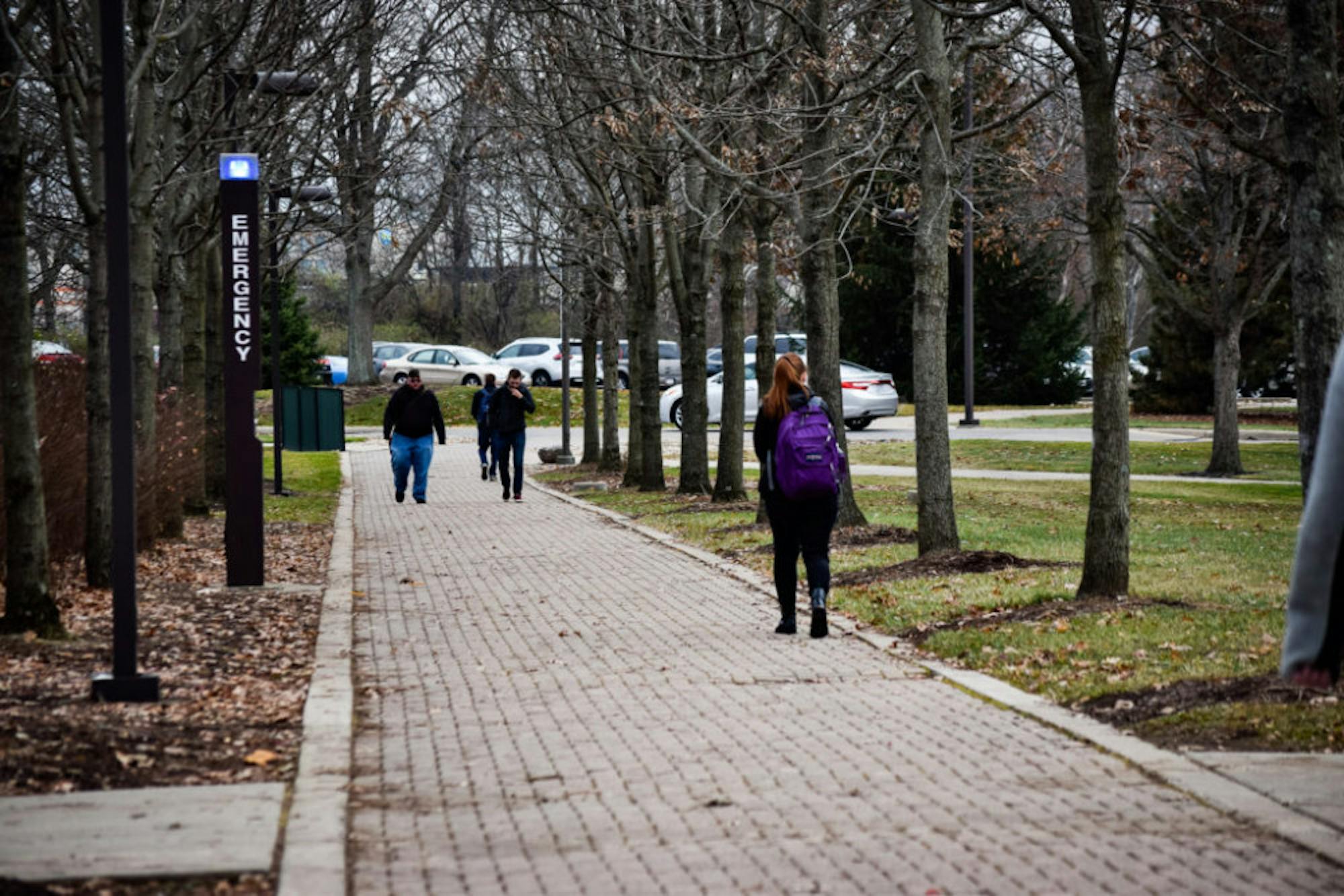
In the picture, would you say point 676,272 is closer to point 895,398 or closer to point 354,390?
point 895,398

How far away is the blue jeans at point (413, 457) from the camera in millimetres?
23359

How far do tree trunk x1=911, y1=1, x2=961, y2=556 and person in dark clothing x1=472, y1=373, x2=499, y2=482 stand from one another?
13.2 m

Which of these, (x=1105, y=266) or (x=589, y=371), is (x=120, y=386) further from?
(x=589, y=371)

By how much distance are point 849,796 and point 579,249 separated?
22122 millimetres

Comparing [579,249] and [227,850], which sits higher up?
[579,249]

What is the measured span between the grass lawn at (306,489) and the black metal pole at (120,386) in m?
Answer: 7.07

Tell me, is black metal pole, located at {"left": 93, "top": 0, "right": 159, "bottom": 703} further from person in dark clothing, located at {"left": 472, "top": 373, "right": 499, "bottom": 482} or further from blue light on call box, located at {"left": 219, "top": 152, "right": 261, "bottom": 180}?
person in dark clothing, located at {"left": 472, "top": 373, "right": 499, "bottom": 482}

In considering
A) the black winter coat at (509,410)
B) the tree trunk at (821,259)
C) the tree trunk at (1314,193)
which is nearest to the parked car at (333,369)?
the black winter coat at (509,410)

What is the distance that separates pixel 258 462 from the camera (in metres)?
13.3

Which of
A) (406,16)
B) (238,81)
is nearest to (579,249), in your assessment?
(406,16)

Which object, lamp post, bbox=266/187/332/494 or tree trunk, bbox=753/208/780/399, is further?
lamp post, bbox=266/187/332/494

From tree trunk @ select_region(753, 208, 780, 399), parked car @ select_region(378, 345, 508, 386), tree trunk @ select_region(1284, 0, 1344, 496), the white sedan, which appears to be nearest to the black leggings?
tree trunk @ select_region(1284, 0, 1344, 496)

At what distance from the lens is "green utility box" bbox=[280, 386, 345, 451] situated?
28.4 m

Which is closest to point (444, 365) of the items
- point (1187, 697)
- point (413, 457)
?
point (413, 457)
